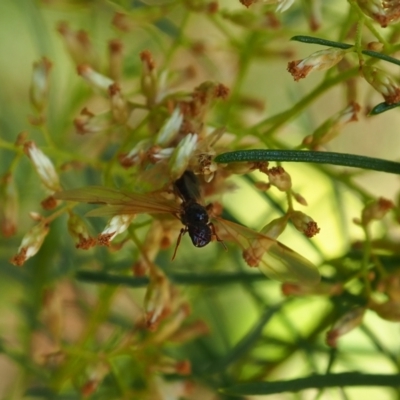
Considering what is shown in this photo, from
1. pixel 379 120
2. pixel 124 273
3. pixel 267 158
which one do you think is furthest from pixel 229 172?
pixel 379 120

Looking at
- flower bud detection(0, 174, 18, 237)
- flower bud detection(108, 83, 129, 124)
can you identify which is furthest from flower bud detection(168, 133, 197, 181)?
flower bud detection(0, 174, 18, 237)

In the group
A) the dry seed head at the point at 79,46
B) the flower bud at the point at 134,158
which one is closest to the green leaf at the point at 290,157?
the flower bud at the point at 134,158

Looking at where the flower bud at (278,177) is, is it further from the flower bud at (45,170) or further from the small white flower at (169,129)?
the flower bud at (45,170)

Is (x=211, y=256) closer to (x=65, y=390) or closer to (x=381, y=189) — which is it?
(x=65, y=390)

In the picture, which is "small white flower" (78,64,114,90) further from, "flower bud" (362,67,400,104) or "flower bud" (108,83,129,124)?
"flower bud" (362,67,400,104)

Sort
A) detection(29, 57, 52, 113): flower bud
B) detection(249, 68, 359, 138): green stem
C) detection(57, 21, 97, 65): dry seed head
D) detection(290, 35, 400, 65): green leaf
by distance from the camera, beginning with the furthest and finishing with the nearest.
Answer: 1. detection(57, 21, 97, 65): dry seed head
2. detection(29, 57, 52, 113): flower bud
3. detection(249, 68, 359, 138): green stem
4. detection(290, 35, 400, 65): green leaf

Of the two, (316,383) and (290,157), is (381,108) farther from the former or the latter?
(316,383)

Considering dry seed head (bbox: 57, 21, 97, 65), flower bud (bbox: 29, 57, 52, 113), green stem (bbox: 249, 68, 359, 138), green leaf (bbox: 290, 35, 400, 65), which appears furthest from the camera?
dry seed head (bbox: 57, 21, 97, 65)

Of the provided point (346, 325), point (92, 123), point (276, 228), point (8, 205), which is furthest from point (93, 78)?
point (346, 325)
